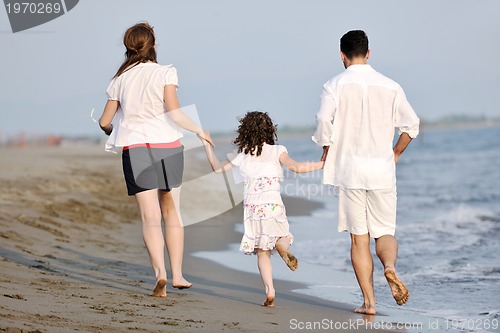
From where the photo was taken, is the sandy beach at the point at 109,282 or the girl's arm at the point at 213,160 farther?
the girl's arm at the point at 213,160

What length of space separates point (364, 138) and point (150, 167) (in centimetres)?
137

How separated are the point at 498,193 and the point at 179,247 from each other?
41.8 ft

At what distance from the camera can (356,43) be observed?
5.16 metres

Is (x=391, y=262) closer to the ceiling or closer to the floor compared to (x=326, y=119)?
closer to the floor

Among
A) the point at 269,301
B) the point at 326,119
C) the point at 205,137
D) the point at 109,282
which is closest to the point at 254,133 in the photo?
the point at 205,137

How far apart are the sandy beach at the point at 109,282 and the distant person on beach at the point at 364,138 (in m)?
0.58

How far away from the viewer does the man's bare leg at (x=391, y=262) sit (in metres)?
4.88

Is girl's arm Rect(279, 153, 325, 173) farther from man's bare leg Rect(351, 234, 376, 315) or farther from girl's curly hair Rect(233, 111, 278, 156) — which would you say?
man's bare leg Rect(351, 234, 376, 315)

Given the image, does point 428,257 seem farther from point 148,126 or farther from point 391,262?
point 148,126

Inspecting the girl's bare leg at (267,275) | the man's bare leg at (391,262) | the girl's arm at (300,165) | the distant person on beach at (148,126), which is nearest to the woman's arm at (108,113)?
the distant person on beach at (148,126)

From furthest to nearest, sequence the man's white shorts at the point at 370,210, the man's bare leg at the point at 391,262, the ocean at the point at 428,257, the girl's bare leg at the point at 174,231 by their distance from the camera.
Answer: the ocean at the point at 428,257, the girl's bare leg at the point at 174,231, the man's white shorts at the point at 370,210, the man's bare leg at the point at 391,262

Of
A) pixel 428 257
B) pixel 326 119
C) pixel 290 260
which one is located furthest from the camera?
pixel 428 257

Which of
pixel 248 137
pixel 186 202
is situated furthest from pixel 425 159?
pixel 248 137

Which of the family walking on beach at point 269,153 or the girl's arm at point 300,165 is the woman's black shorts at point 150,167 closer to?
the family walking on beach at point 269,153
